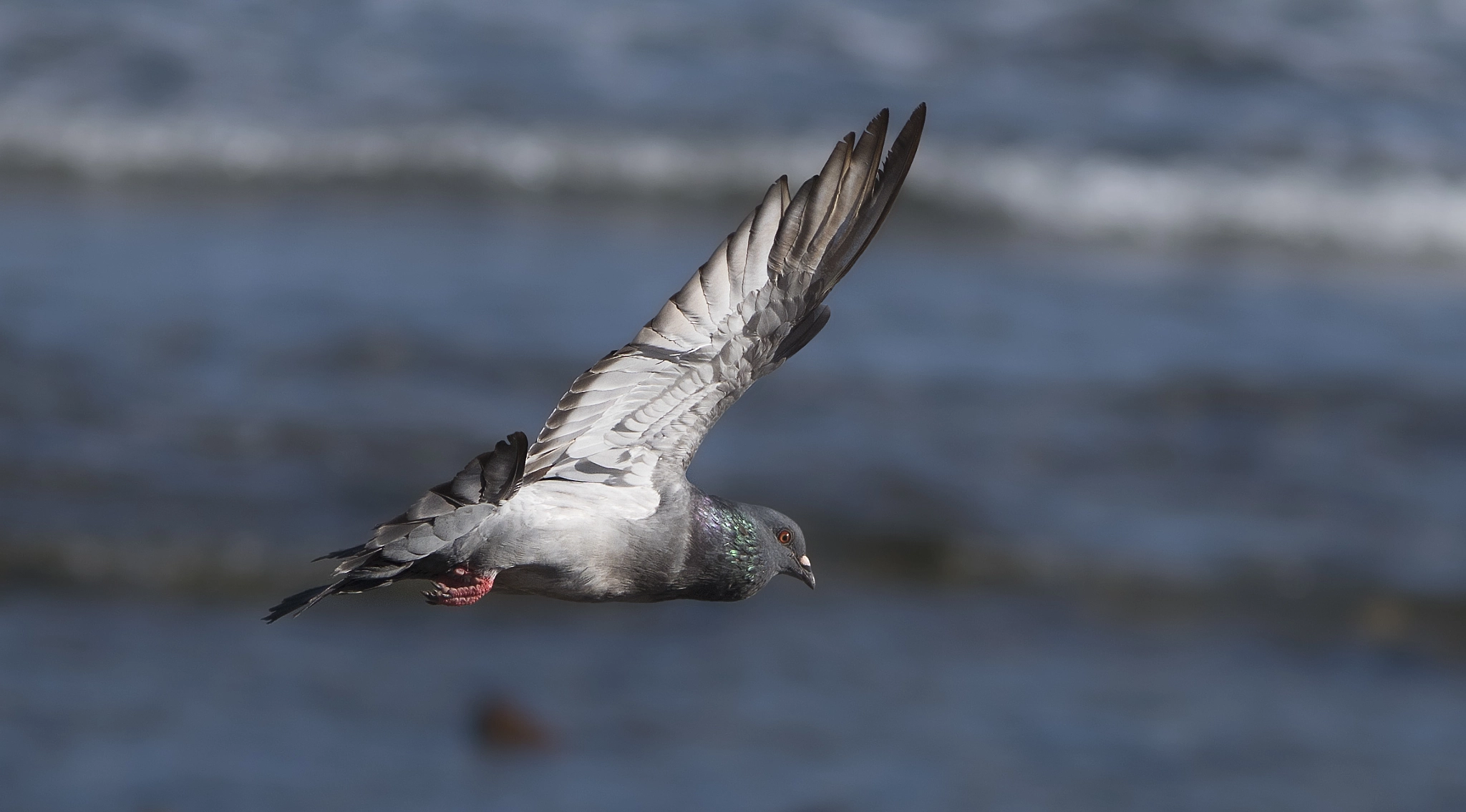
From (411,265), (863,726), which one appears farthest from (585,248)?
(863,726)

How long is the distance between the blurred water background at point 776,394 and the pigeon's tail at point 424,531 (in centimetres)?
297

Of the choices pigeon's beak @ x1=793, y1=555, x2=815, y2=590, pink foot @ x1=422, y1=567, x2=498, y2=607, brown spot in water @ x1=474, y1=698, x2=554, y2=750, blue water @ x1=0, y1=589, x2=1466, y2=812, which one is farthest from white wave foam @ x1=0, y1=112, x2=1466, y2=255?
pink foot @ x1=422, y1=567, x2=498, y2=607

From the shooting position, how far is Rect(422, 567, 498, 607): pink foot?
4.19 meters

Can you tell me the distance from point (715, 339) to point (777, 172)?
36.8 feet

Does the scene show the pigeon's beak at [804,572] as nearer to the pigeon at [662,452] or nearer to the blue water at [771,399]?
the pigeon at [662,452]

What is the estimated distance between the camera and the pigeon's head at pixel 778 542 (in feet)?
14.8

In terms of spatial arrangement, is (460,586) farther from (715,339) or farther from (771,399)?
(771,399)

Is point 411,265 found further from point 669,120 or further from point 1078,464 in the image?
point 1078,464

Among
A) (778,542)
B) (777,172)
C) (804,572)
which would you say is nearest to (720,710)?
(804,572)

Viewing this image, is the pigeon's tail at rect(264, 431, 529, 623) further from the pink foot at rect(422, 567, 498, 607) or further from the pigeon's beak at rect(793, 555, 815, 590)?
the pigeon's beak at rect(793, 555, 815, 590)

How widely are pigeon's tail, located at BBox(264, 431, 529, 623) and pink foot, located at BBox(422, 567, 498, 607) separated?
0.29 feet

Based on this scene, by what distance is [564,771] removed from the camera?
688 cm

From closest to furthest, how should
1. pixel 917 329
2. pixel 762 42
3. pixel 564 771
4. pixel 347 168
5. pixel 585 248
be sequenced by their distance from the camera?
pixel 564 771 → pixel 917 329 → pixel 585 248 → pixel 347 168 → pixel 762 42

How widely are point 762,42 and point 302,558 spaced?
1029 centimetres
